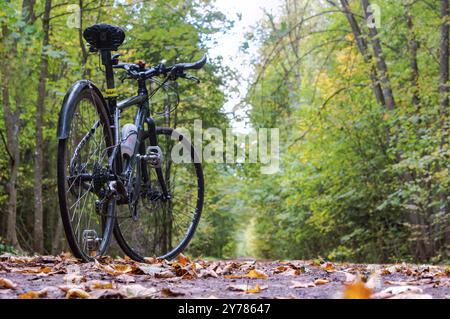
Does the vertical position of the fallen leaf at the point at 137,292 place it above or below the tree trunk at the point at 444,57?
below

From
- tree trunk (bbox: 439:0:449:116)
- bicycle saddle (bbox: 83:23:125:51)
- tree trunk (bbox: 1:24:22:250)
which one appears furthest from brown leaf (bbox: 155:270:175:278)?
tree trunk (bbox: 439:0:449:116)

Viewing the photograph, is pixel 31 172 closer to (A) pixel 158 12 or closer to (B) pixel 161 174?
(A) pixel 158 12

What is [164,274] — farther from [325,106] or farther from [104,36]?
[325,106]

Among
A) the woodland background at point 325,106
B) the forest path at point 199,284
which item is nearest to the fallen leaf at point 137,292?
the forest path at point 199,284

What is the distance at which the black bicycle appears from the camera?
287cm

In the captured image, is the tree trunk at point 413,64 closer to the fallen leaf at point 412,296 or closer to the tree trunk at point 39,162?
the tree trunk at point 39,162

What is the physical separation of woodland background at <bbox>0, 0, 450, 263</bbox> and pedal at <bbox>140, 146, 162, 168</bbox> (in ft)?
11.2

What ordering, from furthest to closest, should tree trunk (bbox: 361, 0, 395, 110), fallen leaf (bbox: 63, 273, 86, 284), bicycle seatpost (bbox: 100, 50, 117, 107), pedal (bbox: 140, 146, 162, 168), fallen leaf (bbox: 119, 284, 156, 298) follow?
tree trunk (bbox: 361, 0, 395, 110) < pedal (bbox: 140, 146, 162, 168) < bicycle seatpost (bbox: 100, 50, 117, 107) < fallen leaf (bbox: 63, 273, 86, 284) < fallen leaf (bbox: 119, 284, 156, 298)

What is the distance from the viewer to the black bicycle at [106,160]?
287 cm

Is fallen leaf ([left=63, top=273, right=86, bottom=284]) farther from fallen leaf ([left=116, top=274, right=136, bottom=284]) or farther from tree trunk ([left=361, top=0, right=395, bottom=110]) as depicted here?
tree trunk ([left=361, top=0, right=395, bottom=110])

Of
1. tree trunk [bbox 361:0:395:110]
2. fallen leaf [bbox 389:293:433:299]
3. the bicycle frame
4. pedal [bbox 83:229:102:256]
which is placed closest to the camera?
fallen leaf [bbox 389:293:433:299]

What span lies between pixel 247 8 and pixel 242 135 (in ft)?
12.6

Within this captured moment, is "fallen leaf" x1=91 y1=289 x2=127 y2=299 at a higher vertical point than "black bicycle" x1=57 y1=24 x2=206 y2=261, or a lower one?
lower

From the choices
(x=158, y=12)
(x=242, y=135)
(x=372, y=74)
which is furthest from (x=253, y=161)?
(x=158, y=12)
